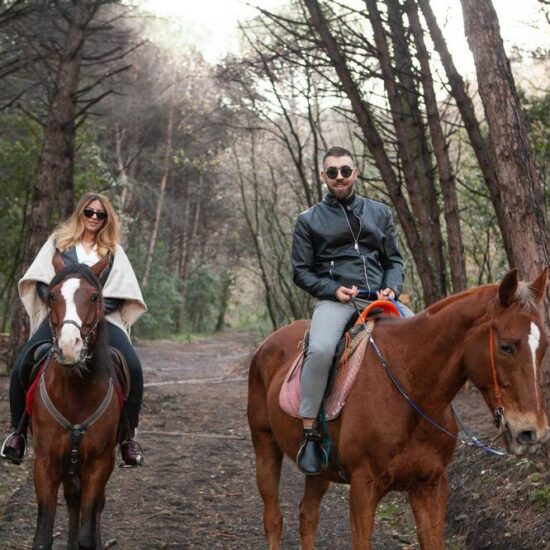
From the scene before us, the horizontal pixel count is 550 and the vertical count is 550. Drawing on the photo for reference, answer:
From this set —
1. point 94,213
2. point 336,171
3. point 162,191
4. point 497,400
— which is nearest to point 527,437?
point 497,400

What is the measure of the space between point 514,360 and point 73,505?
133 inches

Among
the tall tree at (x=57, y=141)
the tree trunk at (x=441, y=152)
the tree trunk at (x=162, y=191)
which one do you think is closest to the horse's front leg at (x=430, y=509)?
the tree trunk at (x=441, y=152)

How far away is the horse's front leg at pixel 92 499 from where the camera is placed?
5.02 meters

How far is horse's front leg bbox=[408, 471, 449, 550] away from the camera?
167 inches

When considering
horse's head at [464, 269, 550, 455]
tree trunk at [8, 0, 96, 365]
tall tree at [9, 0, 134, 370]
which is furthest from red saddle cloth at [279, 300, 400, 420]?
tree trunk at [8, 0, 96, 365]

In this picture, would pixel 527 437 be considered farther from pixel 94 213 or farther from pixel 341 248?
pixel 94 213

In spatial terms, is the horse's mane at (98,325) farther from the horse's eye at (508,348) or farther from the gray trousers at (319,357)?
the horse's eye at (508,348)

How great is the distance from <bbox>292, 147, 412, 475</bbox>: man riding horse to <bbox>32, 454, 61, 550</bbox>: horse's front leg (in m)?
1.58

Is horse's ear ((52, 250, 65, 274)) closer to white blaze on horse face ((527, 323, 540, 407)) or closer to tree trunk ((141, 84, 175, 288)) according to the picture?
white blaze on horse face ((527, 323, 540, 407))

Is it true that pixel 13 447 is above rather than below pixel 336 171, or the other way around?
below

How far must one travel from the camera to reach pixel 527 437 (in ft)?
11.8

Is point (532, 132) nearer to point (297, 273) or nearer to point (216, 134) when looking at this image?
point (297, 273)

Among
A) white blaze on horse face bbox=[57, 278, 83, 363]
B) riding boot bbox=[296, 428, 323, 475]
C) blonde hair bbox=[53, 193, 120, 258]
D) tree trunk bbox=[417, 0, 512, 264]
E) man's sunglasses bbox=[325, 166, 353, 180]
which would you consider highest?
tree trunk bbox=[417, 0, 512, 264]

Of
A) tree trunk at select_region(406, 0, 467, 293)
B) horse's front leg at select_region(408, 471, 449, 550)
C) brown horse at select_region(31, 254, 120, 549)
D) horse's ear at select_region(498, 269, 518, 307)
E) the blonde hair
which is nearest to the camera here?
horse's ear at select_region(498, 269, 518, 307)
